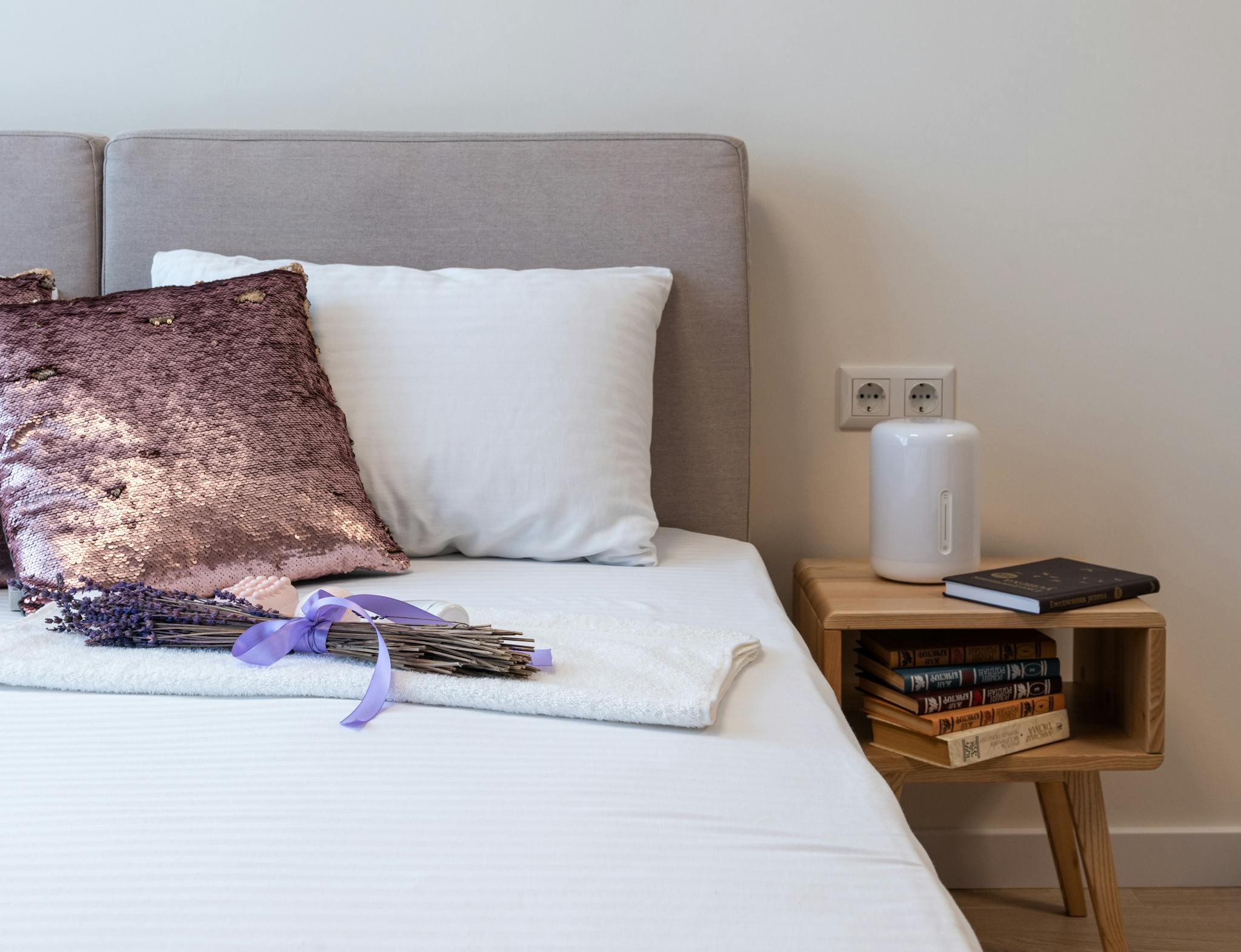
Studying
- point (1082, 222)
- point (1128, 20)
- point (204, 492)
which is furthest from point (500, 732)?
point (1128, 20)

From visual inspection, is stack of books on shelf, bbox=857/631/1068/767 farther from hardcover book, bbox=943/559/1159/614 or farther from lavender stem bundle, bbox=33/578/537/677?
lavender stem bundle, bbox=33/578/537/677

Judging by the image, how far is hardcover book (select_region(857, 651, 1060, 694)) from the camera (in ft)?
3.80

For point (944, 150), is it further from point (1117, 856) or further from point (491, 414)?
point (1117, 856)

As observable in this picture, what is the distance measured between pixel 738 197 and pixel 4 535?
950 mm

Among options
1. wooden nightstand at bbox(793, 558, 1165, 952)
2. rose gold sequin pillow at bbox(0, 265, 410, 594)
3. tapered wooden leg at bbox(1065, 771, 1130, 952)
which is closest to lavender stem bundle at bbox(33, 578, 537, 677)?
rose gold sequin pillow at bbox(0, 265, 410, 594)

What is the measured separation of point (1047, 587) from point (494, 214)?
2.77ft

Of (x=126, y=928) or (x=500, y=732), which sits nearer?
(x=126, y=928)

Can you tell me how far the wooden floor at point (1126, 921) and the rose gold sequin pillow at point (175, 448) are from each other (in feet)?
3.29

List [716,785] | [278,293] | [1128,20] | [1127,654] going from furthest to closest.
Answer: [1128,20] → [1127,654] → [278,293] → [716,785]

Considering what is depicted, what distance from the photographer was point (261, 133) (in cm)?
130

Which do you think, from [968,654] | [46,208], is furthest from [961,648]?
[46,208]

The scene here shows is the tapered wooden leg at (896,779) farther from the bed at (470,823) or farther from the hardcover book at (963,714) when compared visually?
the bed at (470,823)

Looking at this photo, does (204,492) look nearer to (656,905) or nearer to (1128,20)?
(656,905)

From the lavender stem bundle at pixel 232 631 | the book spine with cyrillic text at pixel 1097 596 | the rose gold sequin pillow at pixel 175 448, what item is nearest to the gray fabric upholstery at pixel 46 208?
the rose gold sequin pillow at pixel 175 448
